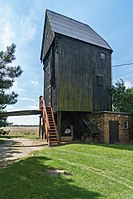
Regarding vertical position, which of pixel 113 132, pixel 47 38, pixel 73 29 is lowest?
pixel 113 132

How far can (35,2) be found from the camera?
472 inches

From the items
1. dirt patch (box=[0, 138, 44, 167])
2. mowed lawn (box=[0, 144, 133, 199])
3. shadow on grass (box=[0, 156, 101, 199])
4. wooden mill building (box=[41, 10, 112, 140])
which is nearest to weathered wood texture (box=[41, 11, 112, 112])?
wooden mill building (box=[41, 10, 112, 140])

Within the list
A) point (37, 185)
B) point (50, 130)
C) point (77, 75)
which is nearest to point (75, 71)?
point (77, 75)

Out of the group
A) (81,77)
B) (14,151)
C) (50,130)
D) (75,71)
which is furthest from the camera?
(81,77)

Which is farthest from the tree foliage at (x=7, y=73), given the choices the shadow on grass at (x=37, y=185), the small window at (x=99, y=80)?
the shadow on grass at (x=37, y=185)

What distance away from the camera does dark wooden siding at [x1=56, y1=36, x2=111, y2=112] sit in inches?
583

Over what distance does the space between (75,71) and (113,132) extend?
4893 mm

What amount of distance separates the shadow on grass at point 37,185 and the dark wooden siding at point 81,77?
8.66 metres

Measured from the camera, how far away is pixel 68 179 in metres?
5.61

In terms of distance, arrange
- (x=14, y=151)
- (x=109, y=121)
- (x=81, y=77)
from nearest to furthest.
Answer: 1. (x=14, y=151)
2. (x=109, y=121)
3. (x=81, y=77)

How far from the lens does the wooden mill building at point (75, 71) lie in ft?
48.8

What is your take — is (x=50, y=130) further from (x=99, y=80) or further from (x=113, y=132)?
(x=99, y=80)

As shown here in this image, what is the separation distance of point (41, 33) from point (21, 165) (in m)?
15.5

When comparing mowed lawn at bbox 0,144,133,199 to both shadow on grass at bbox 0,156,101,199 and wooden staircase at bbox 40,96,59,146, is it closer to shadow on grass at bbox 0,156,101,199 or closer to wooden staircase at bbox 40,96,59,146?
shadow on grass at bbox 0,156,101,199
